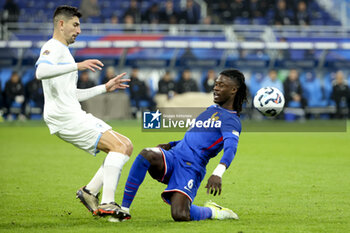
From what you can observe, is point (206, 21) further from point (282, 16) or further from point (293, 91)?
point (293, 91)

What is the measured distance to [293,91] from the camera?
77.6ft

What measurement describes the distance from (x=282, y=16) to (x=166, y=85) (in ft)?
23.4

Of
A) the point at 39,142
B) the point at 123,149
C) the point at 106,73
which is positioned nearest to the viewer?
the point at 123,149

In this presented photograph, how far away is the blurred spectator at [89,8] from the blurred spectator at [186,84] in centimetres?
579

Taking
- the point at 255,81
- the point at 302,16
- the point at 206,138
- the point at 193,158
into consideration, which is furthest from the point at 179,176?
the point at 302,16

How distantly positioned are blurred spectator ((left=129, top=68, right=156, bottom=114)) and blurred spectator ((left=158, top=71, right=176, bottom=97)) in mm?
681

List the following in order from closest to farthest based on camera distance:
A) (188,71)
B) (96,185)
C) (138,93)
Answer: (96,185)
(188,71)
(138,93)

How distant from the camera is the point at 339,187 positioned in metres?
8.34

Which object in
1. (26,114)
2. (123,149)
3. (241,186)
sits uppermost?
(123,149)

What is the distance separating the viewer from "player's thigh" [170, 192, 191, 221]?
18.9 feet

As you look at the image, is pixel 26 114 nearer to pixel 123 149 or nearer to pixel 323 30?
pixel 323 30

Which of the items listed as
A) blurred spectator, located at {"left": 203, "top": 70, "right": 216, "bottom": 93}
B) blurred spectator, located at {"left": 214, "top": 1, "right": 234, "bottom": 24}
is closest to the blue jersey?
blurred spectator, located at {"left": 203, "top": 70, "right": 216, "bottom": 93}

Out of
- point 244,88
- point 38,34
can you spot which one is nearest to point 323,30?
point 38,34

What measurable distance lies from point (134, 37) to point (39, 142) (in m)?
9.52
